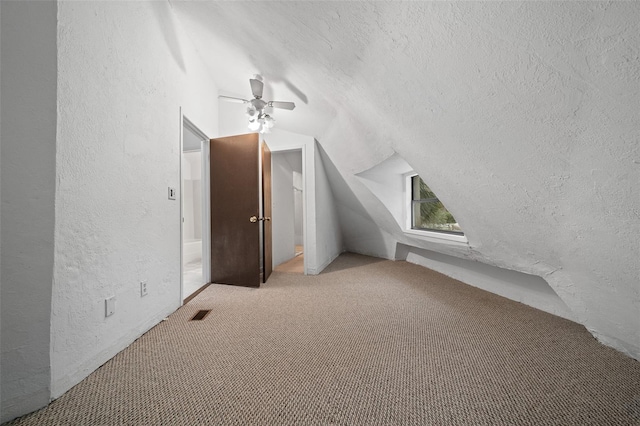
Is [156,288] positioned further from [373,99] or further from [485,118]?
[485,118]

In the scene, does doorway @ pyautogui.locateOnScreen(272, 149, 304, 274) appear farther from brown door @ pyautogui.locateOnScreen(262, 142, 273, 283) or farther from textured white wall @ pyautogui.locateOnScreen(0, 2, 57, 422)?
textured white wall @ pyautogui.locateOnScreen(0, 2, 57, 422)

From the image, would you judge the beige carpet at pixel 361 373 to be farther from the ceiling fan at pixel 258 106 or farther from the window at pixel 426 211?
the ceiling fan at pixel 258 106

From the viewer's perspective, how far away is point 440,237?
260 centimetres

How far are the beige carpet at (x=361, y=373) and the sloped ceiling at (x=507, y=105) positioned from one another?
46 centimetres

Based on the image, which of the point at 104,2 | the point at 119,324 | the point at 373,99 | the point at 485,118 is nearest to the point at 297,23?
the point at 373,99

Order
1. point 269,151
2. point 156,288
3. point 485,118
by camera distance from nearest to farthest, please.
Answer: point 485,118 < point 156,288 < point 269,151

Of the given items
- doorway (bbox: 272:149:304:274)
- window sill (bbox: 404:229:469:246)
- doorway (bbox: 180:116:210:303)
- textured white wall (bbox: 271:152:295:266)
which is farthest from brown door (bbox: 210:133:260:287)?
window sill (bbox: 404:229:469:246)

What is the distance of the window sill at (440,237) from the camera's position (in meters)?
2.32

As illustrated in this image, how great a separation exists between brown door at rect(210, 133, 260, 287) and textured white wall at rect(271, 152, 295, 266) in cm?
113

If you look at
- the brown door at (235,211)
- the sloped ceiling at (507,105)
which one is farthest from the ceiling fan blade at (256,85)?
the brown door at (235,211)

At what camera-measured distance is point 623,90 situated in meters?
0.76

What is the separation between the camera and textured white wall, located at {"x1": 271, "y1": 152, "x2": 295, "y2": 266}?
4090 mm

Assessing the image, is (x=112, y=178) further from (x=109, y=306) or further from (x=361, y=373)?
(x=361, y=373)

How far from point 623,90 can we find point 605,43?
17cm
